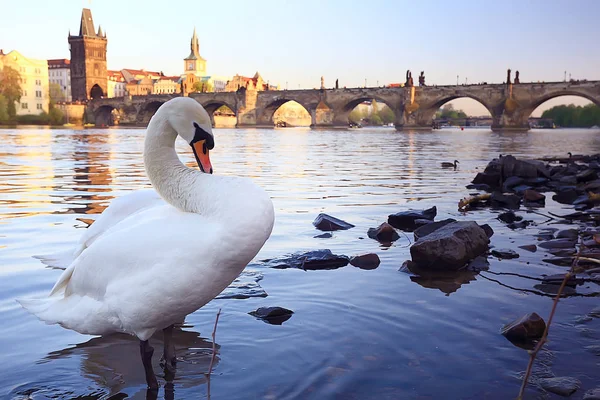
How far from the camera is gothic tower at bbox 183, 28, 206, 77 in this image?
159 meters

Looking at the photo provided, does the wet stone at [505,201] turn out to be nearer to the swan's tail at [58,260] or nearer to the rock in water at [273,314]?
the rock in water at [273,314]

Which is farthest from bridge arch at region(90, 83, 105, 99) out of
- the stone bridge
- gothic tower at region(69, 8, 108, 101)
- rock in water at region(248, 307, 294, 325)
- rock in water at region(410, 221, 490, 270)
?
rock in water at region(248, 307, 294, 325)

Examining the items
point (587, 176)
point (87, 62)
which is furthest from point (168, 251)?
point (87, 62)

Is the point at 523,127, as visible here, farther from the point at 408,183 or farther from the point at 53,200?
the point at 53,200

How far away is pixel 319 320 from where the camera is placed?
133 inches

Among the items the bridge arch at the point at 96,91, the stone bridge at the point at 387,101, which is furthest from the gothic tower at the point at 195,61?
the stone bridge at the point at 387,101

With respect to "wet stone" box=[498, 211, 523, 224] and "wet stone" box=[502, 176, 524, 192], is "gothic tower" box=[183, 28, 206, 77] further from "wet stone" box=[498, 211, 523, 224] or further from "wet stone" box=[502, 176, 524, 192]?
"wet stone" box=[498, 211, 523, 224]

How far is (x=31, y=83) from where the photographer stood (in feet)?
302

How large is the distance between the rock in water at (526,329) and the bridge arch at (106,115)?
98133 mm

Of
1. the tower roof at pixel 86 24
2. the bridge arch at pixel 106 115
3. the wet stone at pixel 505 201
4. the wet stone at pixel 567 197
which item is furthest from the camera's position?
the tower roof at pixel 86 24

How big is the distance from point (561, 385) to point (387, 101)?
70.2m

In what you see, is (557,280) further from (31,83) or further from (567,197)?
(31,83)

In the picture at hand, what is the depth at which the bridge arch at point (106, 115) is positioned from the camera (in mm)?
96375

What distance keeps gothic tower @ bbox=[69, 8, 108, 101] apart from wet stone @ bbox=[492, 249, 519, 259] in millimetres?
112133
